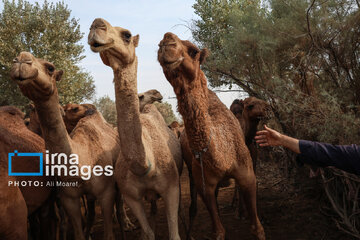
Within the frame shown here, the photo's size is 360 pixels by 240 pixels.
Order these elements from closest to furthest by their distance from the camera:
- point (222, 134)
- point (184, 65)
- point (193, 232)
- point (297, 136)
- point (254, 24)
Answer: point (184, 65)
point (222, 134)
point (297, 136)
point (193, 232)
point (254, 24)

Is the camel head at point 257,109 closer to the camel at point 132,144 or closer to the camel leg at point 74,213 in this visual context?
the camel at point 132,144

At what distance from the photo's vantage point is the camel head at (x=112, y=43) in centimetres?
334

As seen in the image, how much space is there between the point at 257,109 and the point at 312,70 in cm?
109

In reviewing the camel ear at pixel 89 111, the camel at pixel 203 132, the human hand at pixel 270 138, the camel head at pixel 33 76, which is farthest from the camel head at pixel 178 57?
the camel ear at pixel 89 111

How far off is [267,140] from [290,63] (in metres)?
3.82

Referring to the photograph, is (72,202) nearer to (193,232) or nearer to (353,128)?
(193,232)

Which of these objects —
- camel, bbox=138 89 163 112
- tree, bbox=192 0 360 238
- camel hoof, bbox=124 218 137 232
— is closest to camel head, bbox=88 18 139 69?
tree, bbox=192 0 360 238

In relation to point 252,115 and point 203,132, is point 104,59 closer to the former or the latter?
point 203,132

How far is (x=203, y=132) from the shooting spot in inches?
152

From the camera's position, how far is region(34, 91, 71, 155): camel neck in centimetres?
402

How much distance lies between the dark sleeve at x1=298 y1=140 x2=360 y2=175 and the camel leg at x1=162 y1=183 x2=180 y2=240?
2.14 m

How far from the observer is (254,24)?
23.6 feet

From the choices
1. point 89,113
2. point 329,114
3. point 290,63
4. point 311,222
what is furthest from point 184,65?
point 311,222

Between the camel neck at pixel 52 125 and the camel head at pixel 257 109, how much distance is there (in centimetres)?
314
